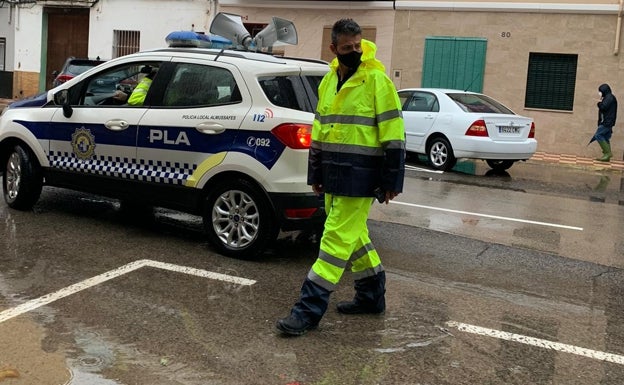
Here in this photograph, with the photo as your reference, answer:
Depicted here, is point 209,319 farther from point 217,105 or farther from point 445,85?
point 445,85

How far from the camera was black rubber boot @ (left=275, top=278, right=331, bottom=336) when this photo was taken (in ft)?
14.4

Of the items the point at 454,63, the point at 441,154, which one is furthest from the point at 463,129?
the point at 454,63

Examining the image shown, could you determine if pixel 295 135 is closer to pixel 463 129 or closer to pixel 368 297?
pixel 368 297

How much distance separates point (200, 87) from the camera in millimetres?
6301

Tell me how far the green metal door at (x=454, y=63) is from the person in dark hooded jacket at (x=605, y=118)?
11.4 feet

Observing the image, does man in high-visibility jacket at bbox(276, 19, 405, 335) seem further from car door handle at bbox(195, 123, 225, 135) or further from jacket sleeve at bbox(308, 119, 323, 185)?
car door handle at bbox(195, 123, 225, 135)

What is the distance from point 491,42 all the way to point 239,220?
14.8 meters

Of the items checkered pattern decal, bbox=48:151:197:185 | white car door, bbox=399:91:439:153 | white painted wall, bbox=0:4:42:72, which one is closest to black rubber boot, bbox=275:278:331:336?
checkered pattern decal, bbox=48:151:197:185

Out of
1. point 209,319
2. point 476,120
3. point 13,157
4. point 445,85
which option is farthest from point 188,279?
point 445,85

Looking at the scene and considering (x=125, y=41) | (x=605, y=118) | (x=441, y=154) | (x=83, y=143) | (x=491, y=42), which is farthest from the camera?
(x=125, y=41)

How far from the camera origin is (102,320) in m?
4.57

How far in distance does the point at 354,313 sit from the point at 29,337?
6.77 ft

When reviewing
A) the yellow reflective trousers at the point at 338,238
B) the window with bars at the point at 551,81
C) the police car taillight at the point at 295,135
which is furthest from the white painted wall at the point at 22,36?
the yellow reflective trousers at the point at 338,238

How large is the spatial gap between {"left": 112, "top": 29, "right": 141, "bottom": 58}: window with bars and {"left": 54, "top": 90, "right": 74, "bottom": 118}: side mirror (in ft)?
60.1
